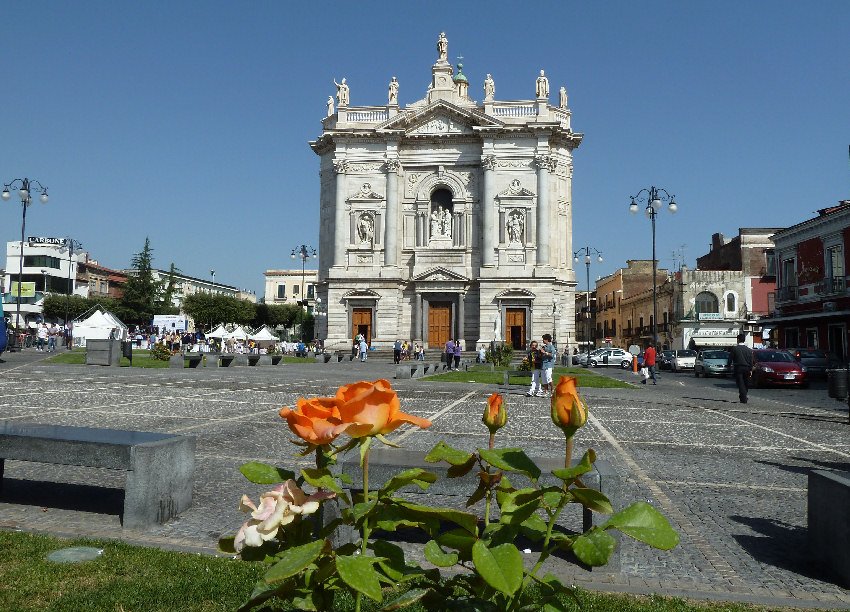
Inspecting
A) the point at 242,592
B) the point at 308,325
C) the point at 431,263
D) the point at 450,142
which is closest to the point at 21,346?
the point at 431,263

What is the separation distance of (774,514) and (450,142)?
40.9 metres

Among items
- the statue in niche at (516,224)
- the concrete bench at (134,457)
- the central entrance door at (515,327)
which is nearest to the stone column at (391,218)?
the statue in niche at (516,224)

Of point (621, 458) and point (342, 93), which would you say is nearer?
point (621, 458)


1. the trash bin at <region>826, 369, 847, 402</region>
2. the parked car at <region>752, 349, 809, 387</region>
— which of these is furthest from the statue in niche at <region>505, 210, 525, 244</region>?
the trash bin at <region>826, 369, 847, 402</region>

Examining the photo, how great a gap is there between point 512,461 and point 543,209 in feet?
139

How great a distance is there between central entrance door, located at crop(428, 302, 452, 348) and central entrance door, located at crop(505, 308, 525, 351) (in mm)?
3872

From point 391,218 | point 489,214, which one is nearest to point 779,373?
point 489,214

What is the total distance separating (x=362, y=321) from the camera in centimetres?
4397

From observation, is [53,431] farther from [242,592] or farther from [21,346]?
[21,346]

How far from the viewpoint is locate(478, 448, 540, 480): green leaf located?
1461mm

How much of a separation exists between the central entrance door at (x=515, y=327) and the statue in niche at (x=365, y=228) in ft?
33.8

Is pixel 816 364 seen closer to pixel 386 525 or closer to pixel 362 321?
pixel 362 321

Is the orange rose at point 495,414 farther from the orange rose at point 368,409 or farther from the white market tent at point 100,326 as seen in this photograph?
the white market tent at point 100,326

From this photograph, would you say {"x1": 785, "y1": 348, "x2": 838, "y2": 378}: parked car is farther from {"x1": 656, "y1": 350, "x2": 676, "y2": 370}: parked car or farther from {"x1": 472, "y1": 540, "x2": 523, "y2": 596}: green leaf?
A: {"x1": 472, "y1": 540, "x2": 523, "y2": 596}: green leaf
